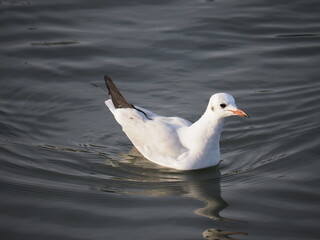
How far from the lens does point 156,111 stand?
418 inches

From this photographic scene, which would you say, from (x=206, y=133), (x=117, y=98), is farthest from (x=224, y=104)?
(x=117, y=98)

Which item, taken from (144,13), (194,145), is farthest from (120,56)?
(194,145)

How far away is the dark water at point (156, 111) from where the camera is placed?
741 cm

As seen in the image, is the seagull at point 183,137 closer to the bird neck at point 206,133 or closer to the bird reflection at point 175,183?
the bird neck at point 206,133

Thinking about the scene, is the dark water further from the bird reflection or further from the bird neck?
the bird neck

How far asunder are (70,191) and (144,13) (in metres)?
7.65

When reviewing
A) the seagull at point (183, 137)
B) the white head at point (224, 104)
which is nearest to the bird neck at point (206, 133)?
the seagull at point (183, 137)

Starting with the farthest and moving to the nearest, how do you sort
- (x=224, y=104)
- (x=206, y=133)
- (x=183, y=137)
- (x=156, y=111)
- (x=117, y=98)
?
(x=156, y=111)
(x=117, y=98)
(x=183, y=137)
(x=206, y=133)
(x=224, y=104)

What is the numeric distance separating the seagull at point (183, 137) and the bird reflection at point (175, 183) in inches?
5.0

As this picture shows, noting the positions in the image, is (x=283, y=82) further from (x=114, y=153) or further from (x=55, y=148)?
(x=55, y=148)

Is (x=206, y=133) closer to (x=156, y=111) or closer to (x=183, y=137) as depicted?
(x=183, y=137)

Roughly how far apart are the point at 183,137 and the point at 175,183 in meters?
0.86

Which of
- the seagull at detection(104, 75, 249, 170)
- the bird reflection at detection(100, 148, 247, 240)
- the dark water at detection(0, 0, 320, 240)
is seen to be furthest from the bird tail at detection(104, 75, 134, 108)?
the bird reflection at detection(100, 148, 247, 240)

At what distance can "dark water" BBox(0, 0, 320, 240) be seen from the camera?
7406 mm
